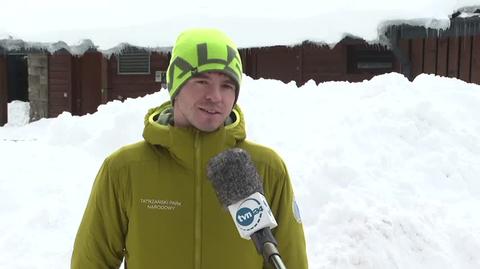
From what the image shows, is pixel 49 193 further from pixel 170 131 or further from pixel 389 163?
pixel 170 131

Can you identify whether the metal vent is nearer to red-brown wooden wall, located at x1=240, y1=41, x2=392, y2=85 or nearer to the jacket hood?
red-brown wooden wall, located at x1=240, y1=41, x2=392, y2=85

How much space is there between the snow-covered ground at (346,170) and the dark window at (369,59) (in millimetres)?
5948

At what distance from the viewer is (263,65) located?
Result: 14672 mm

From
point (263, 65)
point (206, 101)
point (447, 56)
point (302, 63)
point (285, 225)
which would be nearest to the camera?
point (206, 101)

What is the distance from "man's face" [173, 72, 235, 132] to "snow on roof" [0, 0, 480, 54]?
35.5 feet

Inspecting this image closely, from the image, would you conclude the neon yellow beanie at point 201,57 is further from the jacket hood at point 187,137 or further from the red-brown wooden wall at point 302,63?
the red-brown wooden wall at point 302,63

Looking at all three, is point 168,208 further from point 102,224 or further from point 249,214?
point 249,214

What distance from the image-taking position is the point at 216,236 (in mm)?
1850

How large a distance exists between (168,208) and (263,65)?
13.0m

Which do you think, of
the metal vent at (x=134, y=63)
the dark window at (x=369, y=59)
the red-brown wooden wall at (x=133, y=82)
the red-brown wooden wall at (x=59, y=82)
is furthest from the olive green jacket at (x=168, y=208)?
the red-brown wooden wall at (x=59, y=82)

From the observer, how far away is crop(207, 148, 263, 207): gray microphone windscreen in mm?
1579

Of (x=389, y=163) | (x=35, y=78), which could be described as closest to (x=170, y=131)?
(x=389, y=163)

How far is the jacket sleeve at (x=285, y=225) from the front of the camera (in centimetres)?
192

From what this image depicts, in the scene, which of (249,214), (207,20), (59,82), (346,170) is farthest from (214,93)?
(59,82)
